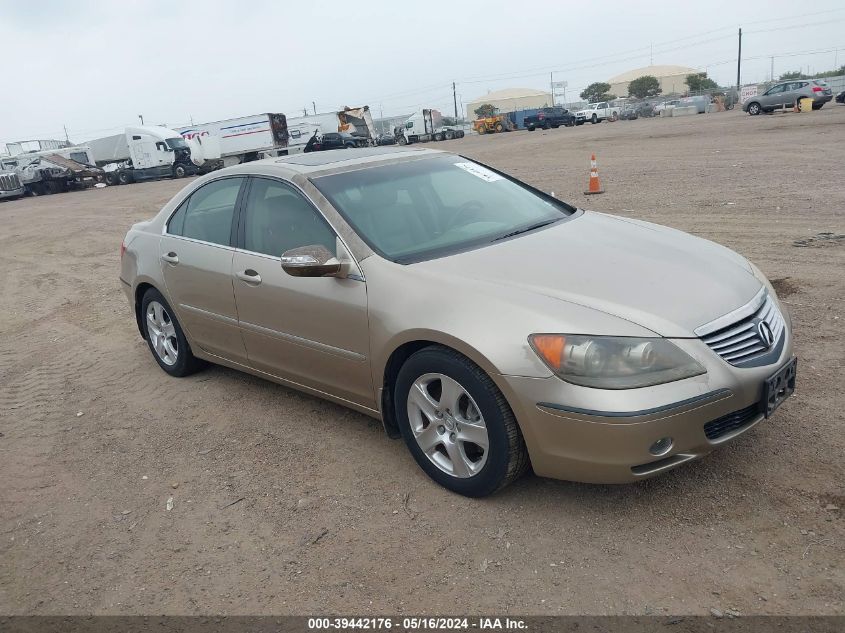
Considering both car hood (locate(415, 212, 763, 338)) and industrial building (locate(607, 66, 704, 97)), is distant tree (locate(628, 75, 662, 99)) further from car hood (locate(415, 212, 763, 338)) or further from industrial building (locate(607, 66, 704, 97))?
car hood (locate(415, 212, 763, 338))

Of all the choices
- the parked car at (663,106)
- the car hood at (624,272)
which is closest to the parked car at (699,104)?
the parked car at (663,106)

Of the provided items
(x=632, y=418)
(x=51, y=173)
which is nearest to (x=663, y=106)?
(x=51, y=173)

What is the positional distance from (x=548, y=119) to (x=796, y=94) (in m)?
20.8

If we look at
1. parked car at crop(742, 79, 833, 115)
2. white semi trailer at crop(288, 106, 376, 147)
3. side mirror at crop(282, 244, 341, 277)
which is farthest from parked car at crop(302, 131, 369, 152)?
side mirror at crop(282, 244, 341, 277)

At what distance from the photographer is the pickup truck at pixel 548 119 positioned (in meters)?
51.6

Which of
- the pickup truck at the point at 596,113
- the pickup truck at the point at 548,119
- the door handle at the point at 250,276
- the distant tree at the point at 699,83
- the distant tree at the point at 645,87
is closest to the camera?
the door handle at the point at 250,276

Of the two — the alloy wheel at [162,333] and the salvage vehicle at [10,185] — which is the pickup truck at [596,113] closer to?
the salvage vehicle at [10,185]

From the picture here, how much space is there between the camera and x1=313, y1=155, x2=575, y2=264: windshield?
3861 mm

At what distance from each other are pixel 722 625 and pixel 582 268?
1.61m

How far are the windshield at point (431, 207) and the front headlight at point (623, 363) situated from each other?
3.46ft

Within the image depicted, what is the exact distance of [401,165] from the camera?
14.8ft

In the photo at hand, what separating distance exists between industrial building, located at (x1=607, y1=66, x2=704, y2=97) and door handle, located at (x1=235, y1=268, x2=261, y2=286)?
11412 centimetres

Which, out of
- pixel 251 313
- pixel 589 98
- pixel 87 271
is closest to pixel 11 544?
pixel 251 313

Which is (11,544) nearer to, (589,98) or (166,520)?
(166,520)
